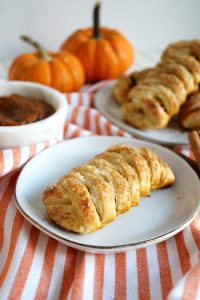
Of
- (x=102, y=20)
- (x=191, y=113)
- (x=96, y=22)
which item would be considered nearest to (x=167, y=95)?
(x=191, y=113)

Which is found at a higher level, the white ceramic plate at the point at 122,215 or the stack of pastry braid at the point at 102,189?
the stack of pastry braid at the point at 102,189

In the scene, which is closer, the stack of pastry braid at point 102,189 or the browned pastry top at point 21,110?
the stack of pastry braid at point 102,189

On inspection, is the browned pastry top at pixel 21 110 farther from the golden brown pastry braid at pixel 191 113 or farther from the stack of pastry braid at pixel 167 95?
the golden brown pastry braid at pixel 191 113

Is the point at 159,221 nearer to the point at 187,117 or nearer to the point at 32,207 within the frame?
the point at 32,207

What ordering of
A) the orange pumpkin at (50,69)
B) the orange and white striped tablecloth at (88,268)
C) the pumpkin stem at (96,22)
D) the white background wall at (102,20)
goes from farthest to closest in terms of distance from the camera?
the white background wall at (102,20)
the pumpkin stem at (96,22)
the orange pumpkin at (50,69)
the orange and white striped tablecloth at (88,268)

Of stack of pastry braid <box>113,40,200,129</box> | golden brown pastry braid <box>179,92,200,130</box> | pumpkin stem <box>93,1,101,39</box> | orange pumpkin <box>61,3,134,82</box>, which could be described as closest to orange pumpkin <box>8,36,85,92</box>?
orange pumpkin <box>61,3,134,82</box>

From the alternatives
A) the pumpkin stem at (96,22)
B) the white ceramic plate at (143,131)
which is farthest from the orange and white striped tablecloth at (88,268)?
the pumpkin stem at (96,22)

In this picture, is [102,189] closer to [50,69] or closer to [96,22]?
[50,69]
